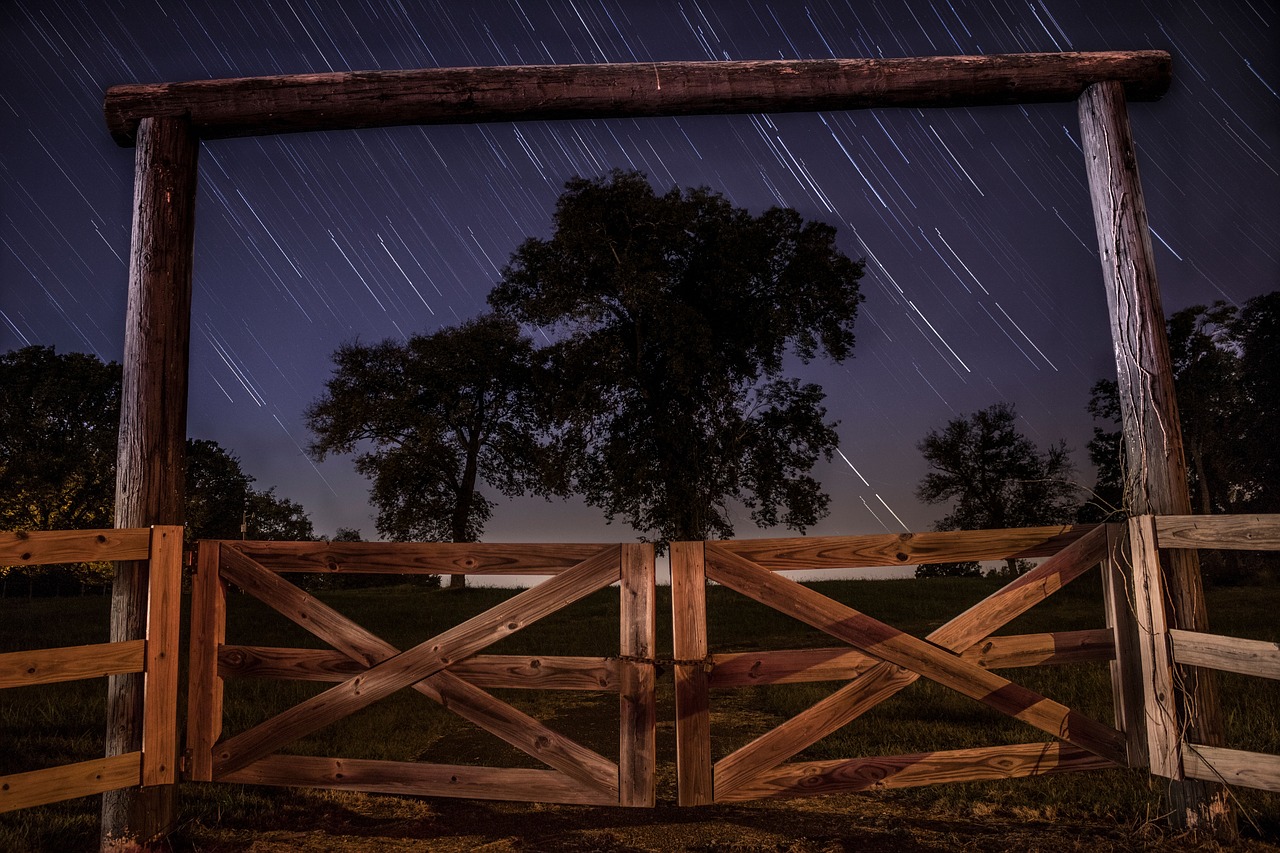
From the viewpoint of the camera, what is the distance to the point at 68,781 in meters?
4.07

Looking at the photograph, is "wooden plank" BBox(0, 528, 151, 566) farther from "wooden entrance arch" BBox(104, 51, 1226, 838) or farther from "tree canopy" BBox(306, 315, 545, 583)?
"tree canopy" BBox(306, 315, 545, 583)

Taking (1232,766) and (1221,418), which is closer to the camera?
(1232,766)

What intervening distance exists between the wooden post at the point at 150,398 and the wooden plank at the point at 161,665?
0.08 metres

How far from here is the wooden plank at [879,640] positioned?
4.32 metres

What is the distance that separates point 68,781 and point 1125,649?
5968 millimetres

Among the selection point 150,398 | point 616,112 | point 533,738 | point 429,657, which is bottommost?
point 533,738

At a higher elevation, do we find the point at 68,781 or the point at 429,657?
the point at 429,657

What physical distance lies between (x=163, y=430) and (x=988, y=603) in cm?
507

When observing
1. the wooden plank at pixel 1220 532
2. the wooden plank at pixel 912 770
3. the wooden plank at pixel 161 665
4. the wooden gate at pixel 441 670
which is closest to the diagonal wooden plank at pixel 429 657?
the wooden gate at pixel 441 670

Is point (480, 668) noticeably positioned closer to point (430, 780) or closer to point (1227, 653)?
point (430, 780)

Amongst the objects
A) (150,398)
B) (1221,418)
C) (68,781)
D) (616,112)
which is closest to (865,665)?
(616,112)

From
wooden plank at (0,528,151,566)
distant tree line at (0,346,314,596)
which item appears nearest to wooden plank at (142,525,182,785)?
wooden plank at (0,528,151,566)

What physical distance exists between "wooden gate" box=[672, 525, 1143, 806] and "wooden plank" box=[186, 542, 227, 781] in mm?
2809

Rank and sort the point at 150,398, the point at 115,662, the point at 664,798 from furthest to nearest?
1. the point at 664,798
2. the point at 150,398
3. the point at 115,662
